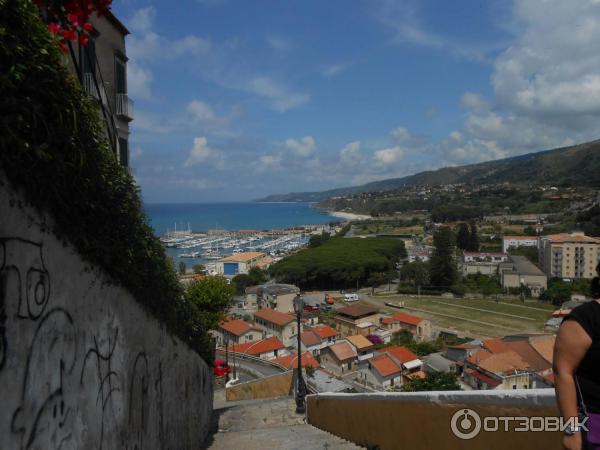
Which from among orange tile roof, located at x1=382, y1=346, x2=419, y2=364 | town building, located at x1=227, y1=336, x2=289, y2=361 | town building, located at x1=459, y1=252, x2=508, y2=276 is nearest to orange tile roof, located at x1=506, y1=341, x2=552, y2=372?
orange tile roof, located at x1=382, y1=346, x2=419, y2=364

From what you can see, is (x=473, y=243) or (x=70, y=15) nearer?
(x=70, y=15)

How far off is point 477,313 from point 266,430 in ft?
170

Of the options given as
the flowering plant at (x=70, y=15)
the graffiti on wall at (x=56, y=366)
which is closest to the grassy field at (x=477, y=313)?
the graffiti on wall at (x=56, y=366)

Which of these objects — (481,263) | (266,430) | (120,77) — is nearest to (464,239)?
(481,263)

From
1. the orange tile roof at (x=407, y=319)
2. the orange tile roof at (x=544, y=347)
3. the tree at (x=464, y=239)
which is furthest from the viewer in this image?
the tree at (x=464, y=239)

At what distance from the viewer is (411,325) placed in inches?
1718

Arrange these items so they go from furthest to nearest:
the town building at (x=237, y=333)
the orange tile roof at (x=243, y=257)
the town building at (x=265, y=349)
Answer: the orange tile roof at (x=243, y=257), the town building at (x=237, y=333), the town building at (x=265, y=349)

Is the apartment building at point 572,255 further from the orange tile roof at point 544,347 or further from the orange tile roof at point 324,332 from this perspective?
the orange tile roof at point 324,332

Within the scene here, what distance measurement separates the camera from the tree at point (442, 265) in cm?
6519

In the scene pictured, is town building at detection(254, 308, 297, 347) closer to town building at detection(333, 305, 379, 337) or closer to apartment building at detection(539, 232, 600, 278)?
town building at detection(333, 305, 379, 337)

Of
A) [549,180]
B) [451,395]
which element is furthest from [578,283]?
[549,180]

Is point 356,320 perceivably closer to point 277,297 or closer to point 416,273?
point 277,297

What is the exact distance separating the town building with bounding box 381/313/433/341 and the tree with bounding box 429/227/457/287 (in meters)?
22.6

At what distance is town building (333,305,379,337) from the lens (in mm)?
44781
